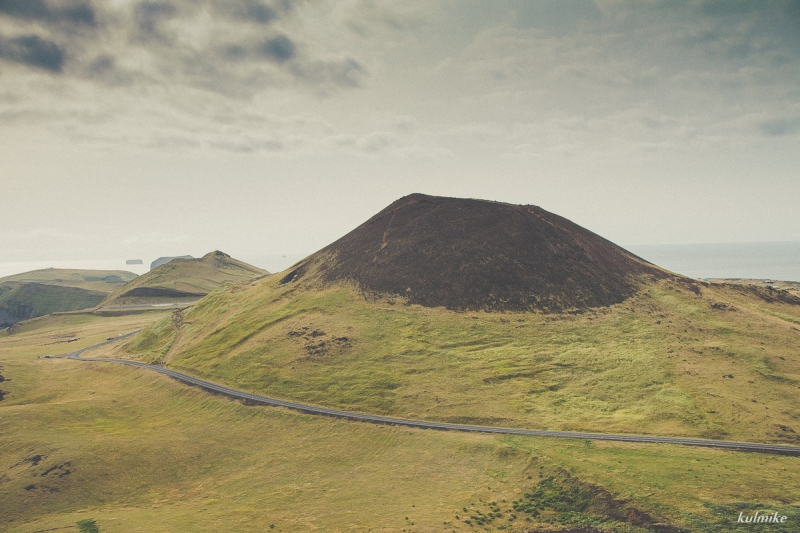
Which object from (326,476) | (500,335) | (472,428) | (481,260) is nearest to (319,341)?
(500,335)

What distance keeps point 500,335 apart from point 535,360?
12.4 m

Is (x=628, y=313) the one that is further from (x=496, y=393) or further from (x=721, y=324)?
(x=496, y=393)

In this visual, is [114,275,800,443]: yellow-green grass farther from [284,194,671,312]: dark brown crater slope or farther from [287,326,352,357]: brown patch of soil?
[284,194,671,312]: dark brown crater slope

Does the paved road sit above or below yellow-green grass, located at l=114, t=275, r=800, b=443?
below

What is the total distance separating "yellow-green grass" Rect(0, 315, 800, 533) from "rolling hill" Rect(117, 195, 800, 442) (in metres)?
10.0

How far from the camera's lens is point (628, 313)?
10981 centimetres

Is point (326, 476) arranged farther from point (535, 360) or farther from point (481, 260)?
point (481, 260)

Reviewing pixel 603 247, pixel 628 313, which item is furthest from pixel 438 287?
pixel 603 247

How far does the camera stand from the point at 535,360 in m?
91.5

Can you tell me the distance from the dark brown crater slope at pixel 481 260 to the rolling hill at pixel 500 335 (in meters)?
0.56

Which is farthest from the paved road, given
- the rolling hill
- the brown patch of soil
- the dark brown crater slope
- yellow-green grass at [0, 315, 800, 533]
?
the dark brown crater slope

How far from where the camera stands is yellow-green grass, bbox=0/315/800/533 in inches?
1847

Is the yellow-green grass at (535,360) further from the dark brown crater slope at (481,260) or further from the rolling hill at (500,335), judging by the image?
the dark brown crater slope at (481,260)

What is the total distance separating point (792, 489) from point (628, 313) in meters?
65.5
